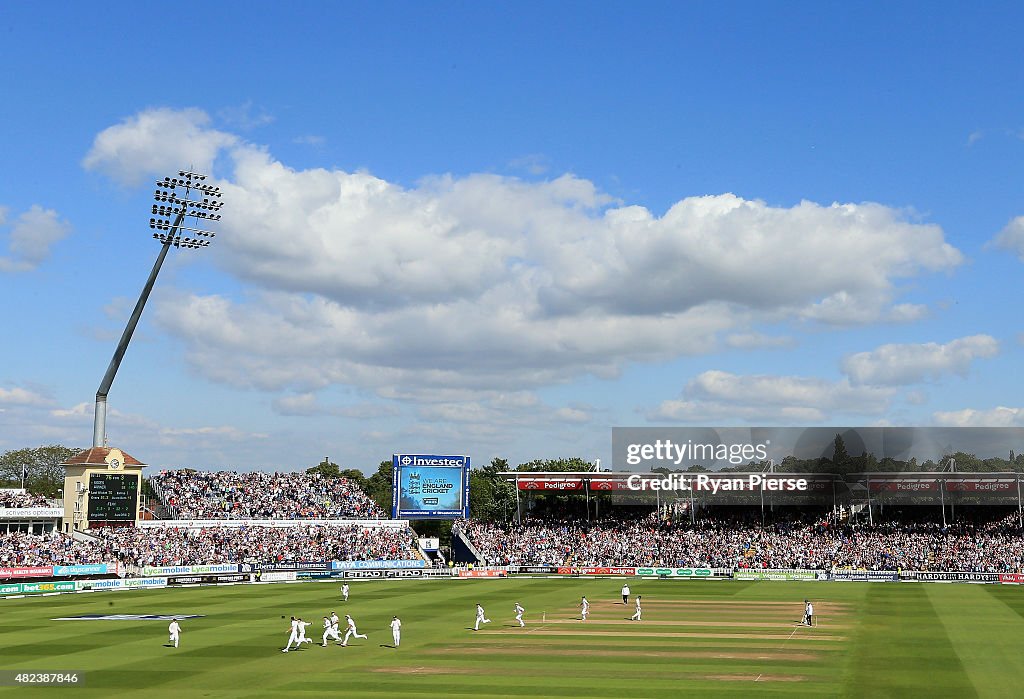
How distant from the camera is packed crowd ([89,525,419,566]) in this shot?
76825mm

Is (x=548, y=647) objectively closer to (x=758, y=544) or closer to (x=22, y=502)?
(x=758, y=544)

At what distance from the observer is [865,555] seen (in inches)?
3196

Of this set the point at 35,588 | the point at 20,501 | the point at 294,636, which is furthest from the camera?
the point at 20,501

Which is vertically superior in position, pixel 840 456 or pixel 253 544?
pixel 840 456

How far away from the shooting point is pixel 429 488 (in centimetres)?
8912

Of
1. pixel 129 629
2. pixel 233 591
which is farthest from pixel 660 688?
pixel 233 591

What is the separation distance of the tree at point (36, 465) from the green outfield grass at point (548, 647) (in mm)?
92456

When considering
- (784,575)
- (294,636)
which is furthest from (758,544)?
(294,636)

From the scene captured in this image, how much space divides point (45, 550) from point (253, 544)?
16.7 m

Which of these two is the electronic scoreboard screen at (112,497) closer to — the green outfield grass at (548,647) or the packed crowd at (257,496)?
the packed crowd at (257,496)

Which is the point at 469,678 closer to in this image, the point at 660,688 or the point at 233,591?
the point at 660,688
